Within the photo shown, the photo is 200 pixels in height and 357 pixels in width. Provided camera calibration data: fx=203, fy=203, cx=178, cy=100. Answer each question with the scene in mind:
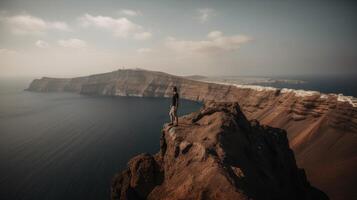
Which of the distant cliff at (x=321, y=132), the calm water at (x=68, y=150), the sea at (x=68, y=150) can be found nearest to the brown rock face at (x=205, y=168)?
the distant cliff at (x=321, y=132)

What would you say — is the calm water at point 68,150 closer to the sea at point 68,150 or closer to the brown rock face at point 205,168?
the sea at point 68,150

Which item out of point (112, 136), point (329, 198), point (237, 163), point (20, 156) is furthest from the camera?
point (112, 136)

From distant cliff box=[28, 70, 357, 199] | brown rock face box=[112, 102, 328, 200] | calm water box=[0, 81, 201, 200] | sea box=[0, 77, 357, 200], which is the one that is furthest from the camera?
calm water box=[0, 81, 201, 200]

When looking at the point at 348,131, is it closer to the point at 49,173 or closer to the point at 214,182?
the point at 214,182

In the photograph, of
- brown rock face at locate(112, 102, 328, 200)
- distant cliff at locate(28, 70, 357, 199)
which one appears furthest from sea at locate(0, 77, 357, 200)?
distant cliff at locate(28, 70, 357, 199)

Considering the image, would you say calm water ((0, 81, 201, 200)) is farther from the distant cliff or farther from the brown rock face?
the distant cliff

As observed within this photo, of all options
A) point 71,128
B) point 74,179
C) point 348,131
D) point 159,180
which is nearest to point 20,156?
point 74,179
